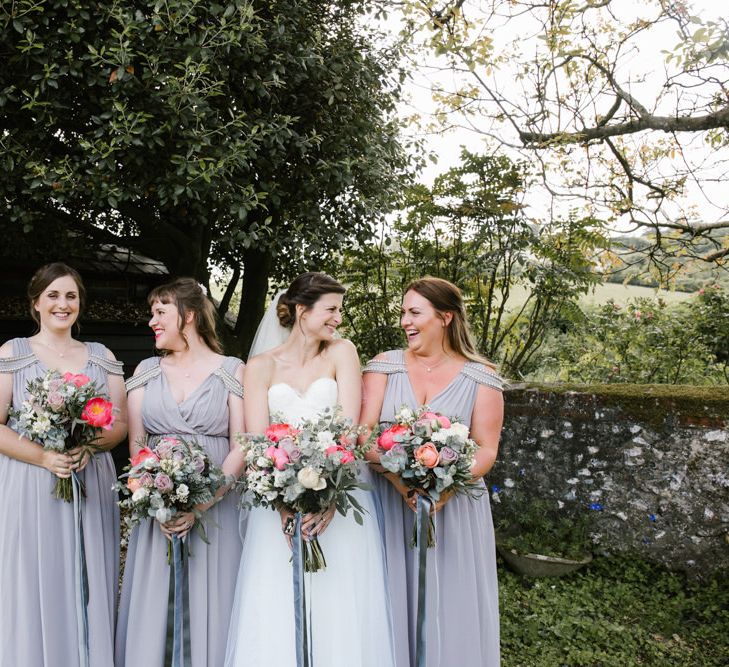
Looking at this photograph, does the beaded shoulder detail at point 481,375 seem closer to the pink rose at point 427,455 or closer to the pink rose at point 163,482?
the pink rose at point 427,455

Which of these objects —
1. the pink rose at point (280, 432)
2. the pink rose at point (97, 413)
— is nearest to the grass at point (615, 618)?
the pink rose at point (280, 432)

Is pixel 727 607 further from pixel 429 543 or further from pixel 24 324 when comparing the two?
pixel 24 324

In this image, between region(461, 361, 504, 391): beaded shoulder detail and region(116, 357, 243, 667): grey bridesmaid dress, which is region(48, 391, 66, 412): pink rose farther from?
region(461, 361, 504, 391): beaded shoulder detail

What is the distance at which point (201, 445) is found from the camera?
10.4 feet

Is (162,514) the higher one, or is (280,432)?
(280,432)

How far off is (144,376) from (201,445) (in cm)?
54

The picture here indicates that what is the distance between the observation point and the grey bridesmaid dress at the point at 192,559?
3.13 metres

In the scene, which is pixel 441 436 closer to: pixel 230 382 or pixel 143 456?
pixel 230 382

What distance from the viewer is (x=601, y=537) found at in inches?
223

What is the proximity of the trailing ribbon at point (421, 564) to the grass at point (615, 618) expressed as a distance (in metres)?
1.56

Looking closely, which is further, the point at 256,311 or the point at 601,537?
the point at 256,311

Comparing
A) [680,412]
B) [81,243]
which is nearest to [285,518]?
[680,412]

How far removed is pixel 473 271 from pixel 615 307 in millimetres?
2377

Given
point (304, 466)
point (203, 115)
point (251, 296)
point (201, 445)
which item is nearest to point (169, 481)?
point (201, 445)
